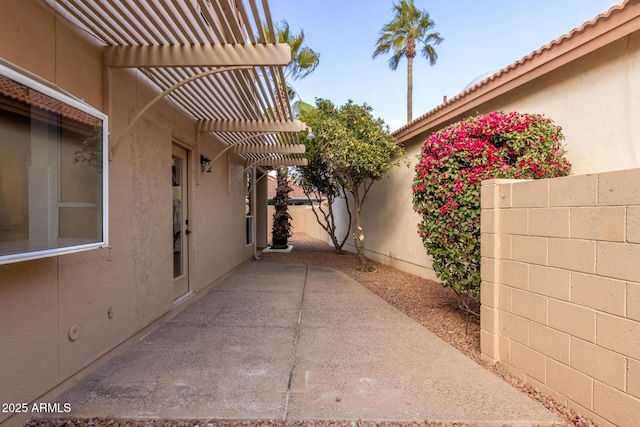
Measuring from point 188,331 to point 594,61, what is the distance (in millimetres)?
5617

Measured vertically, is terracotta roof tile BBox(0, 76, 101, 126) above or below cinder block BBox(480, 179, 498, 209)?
above

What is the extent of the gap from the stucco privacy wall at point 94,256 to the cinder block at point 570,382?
3782 millimetres

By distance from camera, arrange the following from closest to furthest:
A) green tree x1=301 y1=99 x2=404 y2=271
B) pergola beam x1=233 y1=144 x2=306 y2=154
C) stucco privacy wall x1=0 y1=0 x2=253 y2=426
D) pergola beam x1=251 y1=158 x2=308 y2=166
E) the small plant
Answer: stucco privacy wall x1=0 y1=0 x2=253 y2=426 → green tree x1=301 y1=99 x2=404 y2=271 → pergola beam x1=233 y1=144 x2=306 y2=154 → pergola beam x1=251 y1=158 x2=308 y2=166 → the small plant

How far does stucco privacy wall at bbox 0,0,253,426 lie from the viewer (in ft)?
8.00

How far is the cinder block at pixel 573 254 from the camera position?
8.11ft

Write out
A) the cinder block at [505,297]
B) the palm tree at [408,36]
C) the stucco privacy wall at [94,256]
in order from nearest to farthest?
the stucco privacy wall at [94,256] < the cinder block at [505,297] < the palm tree at [408,36]

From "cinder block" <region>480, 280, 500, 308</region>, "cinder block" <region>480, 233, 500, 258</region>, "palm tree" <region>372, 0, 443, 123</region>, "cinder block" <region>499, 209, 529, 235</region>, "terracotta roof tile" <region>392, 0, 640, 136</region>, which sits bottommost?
"cinder block" <region>480, 280, 500, 308</region>

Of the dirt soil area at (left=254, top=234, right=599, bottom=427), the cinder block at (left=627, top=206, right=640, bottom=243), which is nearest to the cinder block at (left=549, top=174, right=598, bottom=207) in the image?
the cinder block at (left=627, top=206, right=640, bottom=243)

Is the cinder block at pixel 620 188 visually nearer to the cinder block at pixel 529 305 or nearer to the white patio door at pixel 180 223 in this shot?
the cinder block at pixel 529 305

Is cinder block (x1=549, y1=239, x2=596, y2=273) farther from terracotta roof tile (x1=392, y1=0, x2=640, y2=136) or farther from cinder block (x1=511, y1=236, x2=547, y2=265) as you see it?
terracotta roof tile (x1=392, y1=0, x2=640, y2=136)

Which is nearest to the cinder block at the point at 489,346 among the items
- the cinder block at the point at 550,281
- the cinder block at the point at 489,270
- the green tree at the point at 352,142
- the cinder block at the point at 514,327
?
the cinder block at the point at 514,327

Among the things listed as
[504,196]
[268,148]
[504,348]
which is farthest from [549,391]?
[268,148]

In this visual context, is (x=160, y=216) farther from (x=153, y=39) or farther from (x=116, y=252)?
(x=153, y=39)

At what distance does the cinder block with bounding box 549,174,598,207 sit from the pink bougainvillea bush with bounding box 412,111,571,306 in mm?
1089
